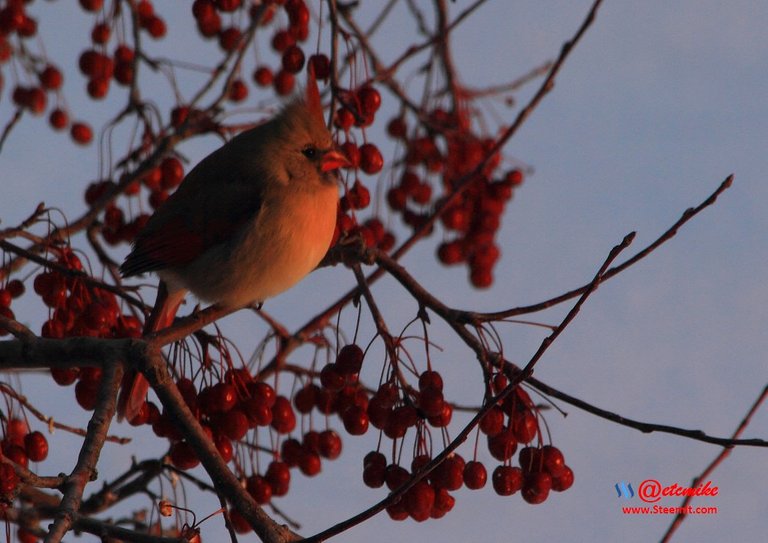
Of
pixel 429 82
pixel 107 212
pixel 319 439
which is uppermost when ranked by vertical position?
pixel 429 82

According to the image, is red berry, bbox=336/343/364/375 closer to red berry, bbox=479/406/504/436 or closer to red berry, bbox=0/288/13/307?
red berry, bbox=479/406/504/436

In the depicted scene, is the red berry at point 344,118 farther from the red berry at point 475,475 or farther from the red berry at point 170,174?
the red berry at point 475,475

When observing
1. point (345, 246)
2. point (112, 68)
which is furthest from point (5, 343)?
point (112, 68)

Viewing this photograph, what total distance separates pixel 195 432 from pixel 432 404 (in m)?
0.65

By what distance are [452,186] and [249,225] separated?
138 cm

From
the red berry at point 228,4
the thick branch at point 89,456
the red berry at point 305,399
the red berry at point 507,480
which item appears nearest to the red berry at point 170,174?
the red berry at point 228,4

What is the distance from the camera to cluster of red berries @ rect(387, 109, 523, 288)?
4.96 metres

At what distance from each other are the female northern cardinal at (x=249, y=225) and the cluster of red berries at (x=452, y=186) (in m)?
1.05

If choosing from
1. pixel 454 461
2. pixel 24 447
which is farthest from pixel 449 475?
pixel 24 447

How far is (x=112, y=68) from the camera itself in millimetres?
5289

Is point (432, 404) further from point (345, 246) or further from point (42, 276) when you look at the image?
point (42, 276)

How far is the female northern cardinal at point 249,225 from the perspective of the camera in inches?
149

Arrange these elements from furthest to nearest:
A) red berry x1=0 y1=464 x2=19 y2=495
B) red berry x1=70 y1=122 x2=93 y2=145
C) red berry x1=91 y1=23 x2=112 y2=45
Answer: red berry x1=70 y1=122 x2=93 y2=145
red berry x1=91 y1=23 x2=112 y2=45
red berry x1=0 y1=464 x2=19 y2=495

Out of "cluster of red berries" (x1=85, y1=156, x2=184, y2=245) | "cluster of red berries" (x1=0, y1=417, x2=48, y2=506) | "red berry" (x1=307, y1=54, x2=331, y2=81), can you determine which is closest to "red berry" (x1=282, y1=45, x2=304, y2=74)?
"red berry" (x1=307, y1=54, x2=331, y2=81)
